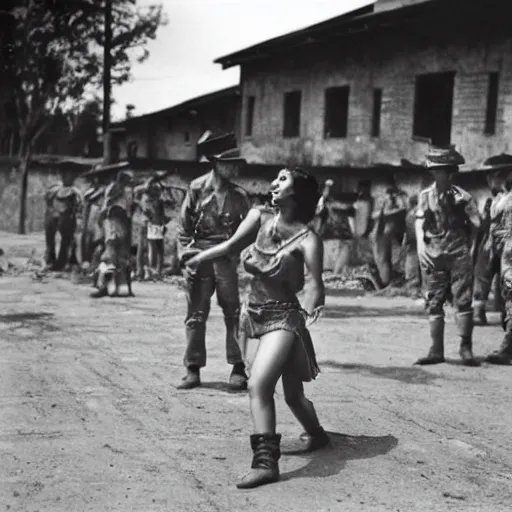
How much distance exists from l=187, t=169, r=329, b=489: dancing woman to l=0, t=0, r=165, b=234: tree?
58.8ft

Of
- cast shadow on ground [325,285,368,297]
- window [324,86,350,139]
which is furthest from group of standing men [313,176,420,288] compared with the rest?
window [324,86,350,139]

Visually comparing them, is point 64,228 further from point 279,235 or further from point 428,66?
point 279,235

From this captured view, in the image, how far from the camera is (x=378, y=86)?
75.5 feet

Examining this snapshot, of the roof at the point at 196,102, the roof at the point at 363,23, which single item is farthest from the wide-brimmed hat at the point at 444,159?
the roof at the point at 196,102

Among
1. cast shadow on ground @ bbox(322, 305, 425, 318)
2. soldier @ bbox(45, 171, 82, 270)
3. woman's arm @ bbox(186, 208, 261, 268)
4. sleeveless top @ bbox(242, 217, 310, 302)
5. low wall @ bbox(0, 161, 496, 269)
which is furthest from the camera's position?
soldier @ bbox(45, 171, 82, 270)

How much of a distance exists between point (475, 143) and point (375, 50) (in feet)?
14.9

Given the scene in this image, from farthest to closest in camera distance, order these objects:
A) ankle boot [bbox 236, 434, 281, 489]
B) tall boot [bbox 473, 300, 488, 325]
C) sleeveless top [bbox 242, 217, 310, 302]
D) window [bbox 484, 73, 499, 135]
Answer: window [bbox 484, 73, 499, 135] → tall boot [bbox 473, 300, 488, 325] → sleeveless top [bbox 242, 217, 310, 302] → ankle boot [bbox 236, 434, 281, 489]

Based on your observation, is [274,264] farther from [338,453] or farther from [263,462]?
[338,453]

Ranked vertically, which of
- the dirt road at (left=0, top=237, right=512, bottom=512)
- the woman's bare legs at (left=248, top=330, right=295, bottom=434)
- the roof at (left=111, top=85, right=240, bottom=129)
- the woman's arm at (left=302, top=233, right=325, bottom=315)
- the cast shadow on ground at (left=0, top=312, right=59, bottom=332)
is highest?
the roof at (left=111, top=85, right=240, bottom=129)

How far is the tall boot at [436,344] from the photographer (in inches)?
373

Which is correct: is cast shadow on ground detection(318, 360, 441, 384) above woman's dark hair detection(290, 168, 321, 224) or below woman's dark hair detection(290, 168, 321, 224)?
below

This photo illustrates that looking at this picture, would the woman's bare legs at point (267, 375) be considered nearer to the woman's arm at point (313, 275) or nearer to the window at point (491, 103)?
the woman's arm at point (313, 275)

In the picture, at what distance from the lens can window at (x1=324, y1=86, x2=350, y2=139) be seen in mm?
25016

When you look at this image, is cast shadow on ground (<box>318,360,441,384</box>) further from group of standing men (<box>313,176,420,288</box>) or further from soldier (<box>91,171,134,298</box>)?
group of standing men (<box>313,176,420,288</box>)
